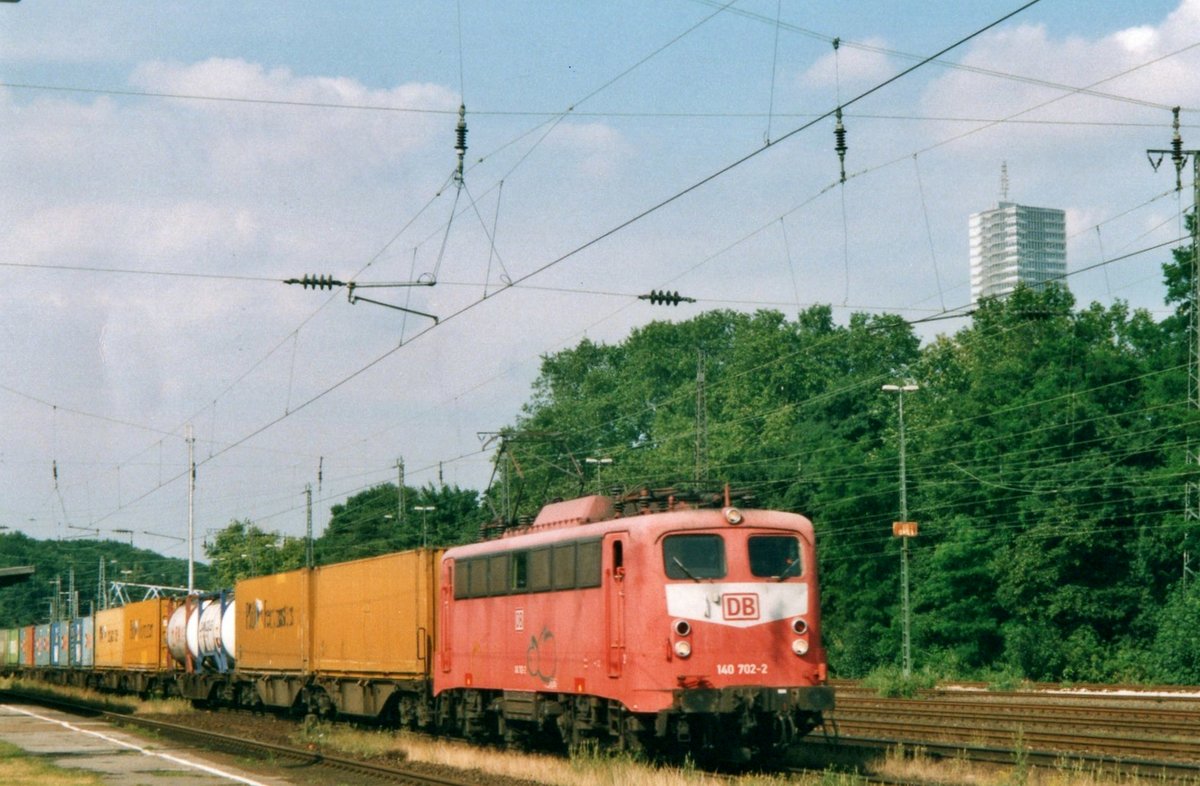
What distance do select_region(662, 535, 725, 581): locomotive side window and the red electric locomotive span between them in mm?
13

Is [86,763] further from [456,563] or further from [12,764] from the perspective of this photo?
[456,563]

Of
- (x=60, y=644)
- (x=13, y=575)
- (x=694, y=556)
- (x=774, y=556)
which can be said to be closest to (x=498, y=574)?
(x=694, y=556)

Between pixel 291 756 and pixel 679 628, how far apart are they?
9031mm

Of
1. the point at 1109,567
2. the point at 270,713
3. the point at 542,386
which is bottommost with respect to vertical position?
the point at 270,713

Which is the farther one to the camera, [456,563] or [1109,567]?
[1109,567]

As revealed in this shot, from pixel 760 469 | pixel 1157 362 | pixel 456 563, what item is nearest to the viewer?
pixel 456 563

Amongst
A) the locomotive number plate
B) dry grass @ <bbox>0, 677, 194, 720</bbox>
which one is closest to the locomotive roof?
the locomotive number plate

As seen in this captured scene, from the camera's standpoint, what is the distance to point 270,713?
4062 centimetres

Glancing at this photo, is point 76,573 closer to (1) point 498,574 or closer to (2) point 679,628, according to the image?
(1) point 498,574

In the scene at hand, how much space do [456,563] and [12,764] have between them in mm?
7724

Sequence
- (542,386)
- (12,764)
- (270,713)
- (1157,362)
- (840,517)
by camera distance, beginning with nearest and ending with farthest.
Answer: (12,764)
(270,713)
(1157,362)
(840,517)
(542,386)

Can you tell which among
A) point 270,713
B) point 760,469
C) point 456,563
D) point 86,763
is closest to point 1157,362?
point 760,469

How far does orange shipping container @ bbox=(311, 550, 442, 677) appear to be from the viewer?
2841 centimetres

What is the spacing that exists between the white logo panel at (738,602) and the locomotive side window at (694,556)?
18cm
